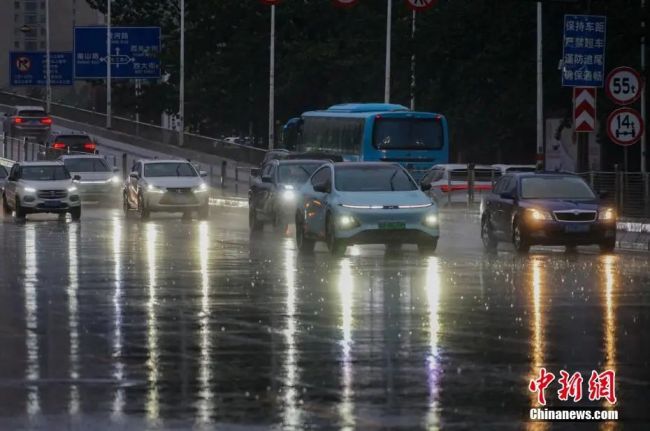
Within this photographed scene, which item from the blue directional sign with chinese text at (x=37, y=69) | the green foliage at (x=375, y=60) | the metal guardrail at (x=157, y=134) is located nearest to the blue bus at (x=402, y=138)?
the green foliage at (x=375, y=60)

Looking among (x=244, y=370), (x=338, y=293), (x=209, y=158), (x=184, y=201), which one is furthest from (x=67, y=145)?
(x=244, y=370)

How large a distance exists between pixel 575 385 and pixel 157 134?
3483 inches

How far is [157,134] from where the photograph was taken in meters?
100

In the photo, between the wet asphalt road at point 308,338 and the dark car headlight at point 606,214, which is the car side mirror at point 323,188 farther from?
the dark car headlight at point 606,214

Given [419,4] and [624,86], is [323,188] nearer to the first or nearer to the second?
[624,86]

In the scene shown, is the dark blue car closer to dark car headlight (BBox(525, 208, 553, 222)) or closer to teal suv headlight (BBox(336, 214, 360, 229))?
dark car headlight (BBox(525, 208, 553, 222))

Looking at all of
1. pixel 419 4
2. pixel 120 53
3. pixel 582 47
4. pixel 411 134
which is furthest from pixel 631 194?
pixel 120 53

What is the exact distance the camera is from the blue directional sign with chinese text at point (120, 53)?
101 meters

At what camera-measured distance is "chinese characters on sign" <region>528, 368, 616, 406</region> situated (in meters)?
12.0

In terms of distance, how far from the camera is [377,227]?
3039 centimetres

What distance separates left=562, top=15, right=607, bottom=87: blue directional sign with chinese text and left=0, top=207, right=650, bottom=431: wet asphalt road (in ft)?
37.9

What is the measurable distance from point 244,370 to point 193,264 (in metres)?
14.5

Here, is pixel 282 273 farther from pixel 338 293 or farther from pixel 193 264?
pixel 338 293

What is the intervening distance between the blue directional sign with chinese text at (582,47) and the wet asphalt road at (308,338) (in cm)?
1154
